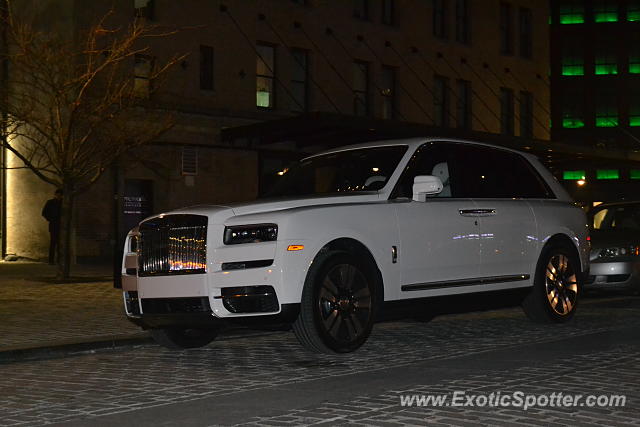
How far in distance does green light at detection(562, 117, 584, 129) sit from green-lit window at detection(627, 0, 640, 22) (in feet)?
27.9

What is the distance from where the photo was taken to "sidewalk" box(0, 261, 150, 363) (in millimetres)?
9711

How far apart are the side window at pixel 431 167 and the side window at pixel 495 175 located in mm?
123

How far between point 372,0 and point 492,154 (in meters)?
24.5

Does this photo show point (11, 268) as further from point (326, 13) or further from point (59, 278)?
point (326, 13)

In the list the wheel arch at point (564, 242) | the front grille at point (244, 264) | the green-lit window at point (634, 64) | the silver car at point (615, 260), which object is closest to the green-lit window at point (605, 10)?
the green-lit window at point (634, 64)

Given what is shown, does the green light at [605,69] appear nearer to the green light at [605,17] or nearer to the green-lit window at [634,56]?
the green-lit window at [634,56]

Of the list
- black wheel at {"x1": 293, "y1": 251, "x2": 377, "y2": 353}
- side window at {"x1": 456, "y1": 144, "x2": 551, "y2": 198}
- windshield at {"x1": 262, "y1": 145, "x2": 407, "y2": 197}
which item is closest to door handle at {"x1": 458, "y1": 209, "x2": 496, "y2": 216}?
side window at {"x1": 456, "y1": 144, "x2": 551, "y2": 198}

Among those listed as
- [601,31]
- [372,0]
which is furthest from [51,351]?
[601,31]

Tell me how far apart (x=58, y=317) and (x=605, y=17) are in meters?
71.4

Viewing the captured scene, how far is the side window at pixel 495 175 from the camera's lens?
10.2 m

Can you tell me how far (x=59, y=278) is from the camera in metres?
18.8

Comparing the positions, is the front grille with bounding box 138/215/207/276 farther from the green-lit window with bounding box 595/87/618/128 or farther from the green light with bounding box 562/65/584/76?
the green light with bounding box 562/65/584/76

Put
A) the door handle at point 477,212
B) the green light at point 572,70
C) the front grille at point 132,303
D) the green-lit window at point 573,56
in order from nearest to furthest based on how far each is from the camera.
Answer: the front grille at point 132,303
the door handle at point 477,212
the green-lit window at point 573,56
the green light at point 572,70

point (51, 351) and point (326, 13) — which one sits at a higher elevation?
point (326, 13)
